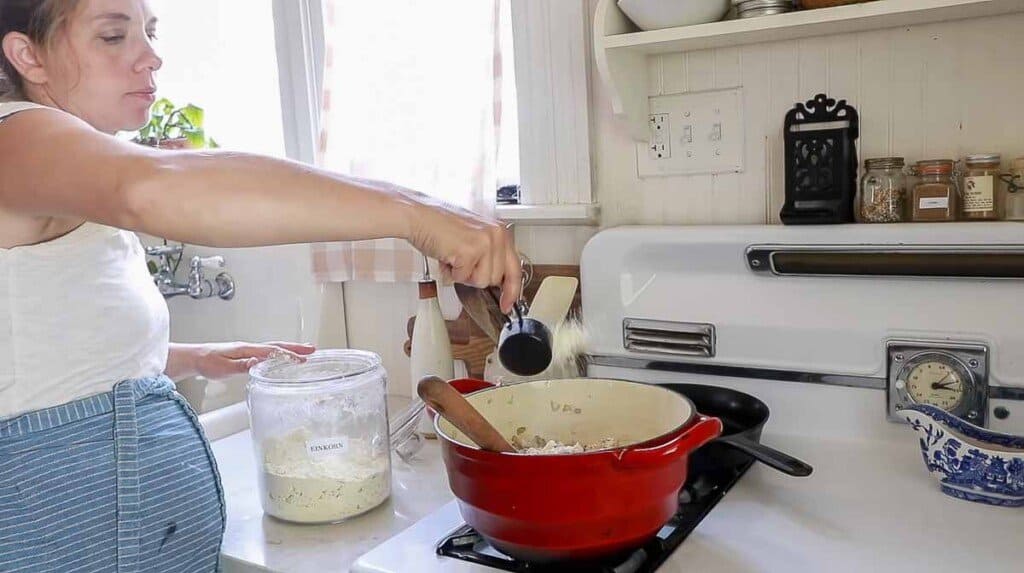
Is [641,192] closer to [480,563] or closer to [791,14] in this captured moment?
[791,14]

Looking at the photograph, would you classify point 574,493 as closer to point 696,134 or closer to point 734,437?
point 734,437

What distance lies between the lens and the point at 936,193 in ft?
3.48

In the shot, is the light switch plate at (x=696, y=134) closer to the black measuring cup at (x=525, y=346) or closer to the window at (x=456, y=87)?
the window at (x=456, y=87)

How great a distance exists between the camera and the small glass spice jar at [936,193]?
105 centimetres

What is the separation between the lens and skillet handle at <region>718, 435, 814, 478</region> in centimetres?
94

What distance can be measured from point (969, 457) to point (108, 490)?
37.3 inches

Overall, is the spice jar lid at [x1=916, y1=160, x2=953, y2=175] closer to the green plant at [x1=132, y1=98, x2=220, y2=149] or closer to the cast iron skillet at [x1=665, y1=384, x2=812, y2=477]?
the cast iron skillet at [x1=665, y1=384, x2=812, y2=477]

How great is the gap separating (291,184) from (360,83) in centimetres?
87

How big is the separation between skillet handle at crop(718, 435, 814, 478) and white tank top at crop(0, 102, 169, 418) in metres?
0.69

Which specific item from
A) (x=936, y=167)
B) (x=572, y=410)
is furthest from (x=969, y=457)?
(x=572, y=410)

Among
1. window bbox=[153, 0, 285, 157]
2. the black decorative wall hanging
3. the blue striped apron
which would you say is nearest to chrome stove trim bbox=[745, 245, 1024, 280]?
the black decorative wall hanging

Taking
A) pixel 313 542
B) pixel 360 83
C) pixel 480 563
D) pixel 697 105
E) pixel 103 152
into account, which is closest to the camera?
pixel 103 152

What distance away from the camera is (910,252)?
41.6 inches

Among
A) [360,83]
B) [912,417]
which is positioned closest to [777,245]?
[912,417]
